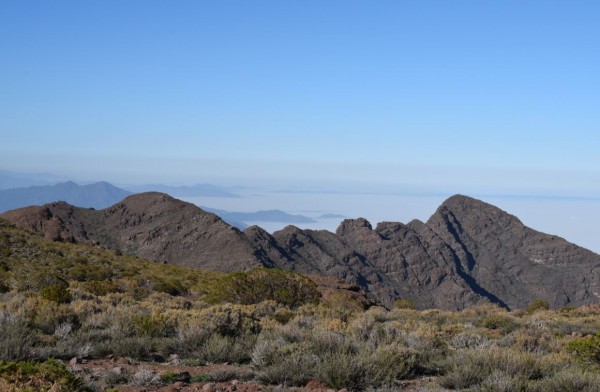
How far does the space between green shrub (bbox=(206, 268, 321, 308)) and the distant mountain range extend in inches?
1685

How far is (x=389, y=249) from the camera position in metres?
114

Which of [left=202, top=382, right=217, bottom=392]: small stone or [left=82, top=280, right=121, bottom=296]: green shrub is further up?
[left=202, top=382, right=217, bottom=392]: small stone

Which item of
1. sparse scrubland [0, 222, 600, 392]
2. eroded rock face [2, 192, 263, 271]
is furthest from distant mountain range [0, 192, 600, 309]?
sparse scrubland [0, 222, 600, 392]

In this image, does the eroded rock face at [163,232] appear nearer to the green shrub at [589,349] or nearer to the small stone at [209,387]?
the green shrub at [589,349]

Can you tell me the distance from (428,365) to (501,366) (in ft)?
6.28

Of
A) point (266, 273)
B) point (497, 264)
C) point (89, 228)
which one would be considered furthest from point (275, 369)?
point (497, 264)

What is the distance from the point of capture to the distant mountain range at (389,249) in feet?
278

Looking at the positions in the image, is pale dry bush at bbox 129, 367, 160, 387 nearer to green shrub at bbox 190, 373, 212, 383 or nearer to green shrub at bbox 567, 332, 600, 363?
green shrub at bbox 190, 373, 212, 383

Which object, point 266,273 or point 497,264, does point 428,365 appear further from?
point 497,264

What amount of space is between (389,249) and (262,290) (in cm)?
9246

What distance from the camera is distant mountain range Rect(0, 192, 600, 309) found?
84750 mm

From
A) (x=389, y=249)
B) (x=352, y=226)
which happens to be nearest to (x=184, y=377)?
(x=389, y=249)

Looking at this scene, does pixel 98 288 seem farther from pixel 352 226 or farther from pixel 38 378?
pixel 352 226

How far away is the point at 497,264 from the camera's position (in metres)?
125
